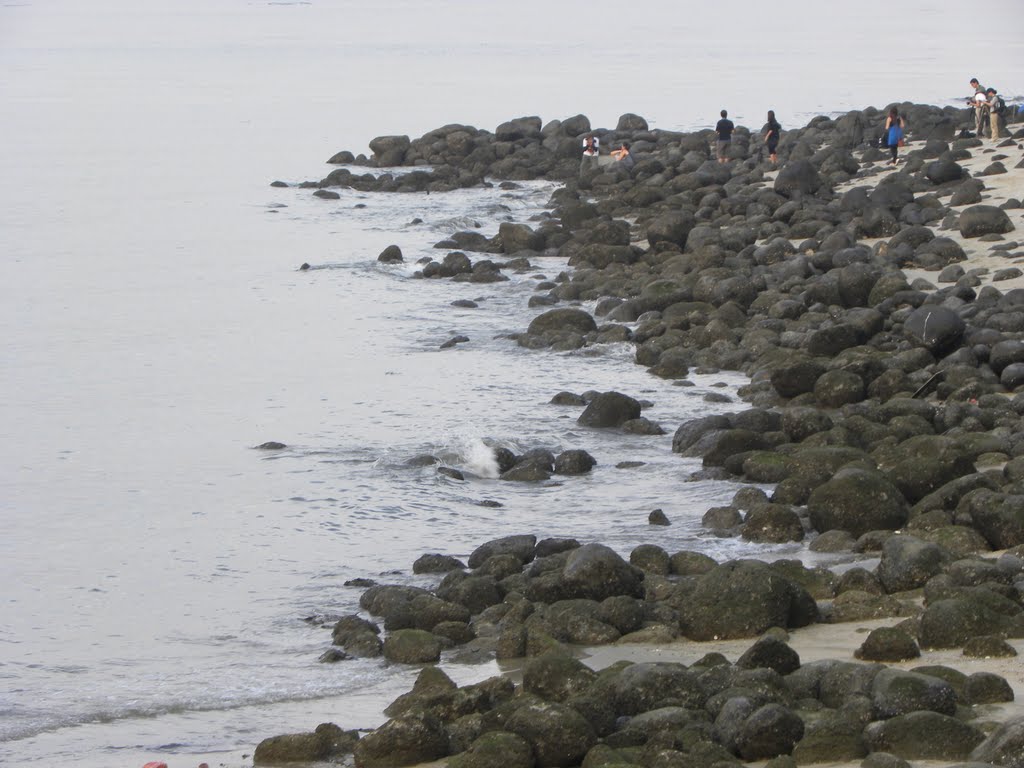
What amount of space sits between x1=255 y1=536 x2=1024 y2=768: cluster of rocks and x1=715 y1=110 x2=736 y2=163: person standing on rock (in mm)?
25783

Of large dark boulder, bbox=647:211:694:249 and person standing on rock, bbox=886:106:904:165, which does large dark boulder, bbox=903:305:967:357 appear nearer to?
large dark boulder, bbox=647:211:694:249

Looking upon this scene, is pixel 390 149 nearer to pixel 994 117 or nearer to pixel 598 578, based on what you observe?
pixel 994 117

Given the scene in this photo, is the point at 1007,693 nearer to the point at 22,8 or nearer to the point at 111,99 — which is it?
the point at 111,99

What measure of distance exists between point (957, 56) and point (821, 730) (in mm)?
79397

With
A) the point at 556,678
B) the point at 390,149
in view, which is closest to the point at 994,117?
the point at 390,149

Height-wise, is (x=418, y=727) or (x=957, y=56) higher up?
(x=957, y=56)

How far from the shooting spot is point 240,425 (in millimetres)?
20266

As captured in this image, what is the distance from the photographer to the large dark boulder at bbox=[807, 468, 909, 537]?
13.6 metres

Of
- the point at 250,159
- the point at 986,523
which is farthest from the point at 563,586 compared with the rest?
the point at 250,159

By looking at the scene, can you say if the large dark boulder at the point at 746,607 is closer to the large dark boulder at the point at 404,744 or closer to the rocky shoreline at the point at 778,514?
the rocky shoreline at the point at 778,514

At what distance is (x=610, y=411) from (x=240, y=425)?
5205 mm

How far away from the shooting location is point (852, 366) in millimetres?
18516

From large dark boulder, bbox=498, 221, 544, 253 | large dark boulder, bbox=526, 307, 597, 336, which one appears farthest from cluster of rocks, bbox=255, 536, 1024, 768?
large dark boulder, bbox=498, 221, 544, 253

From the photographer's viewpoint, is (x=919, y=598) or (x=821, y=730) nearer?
(x=821, y=730)
